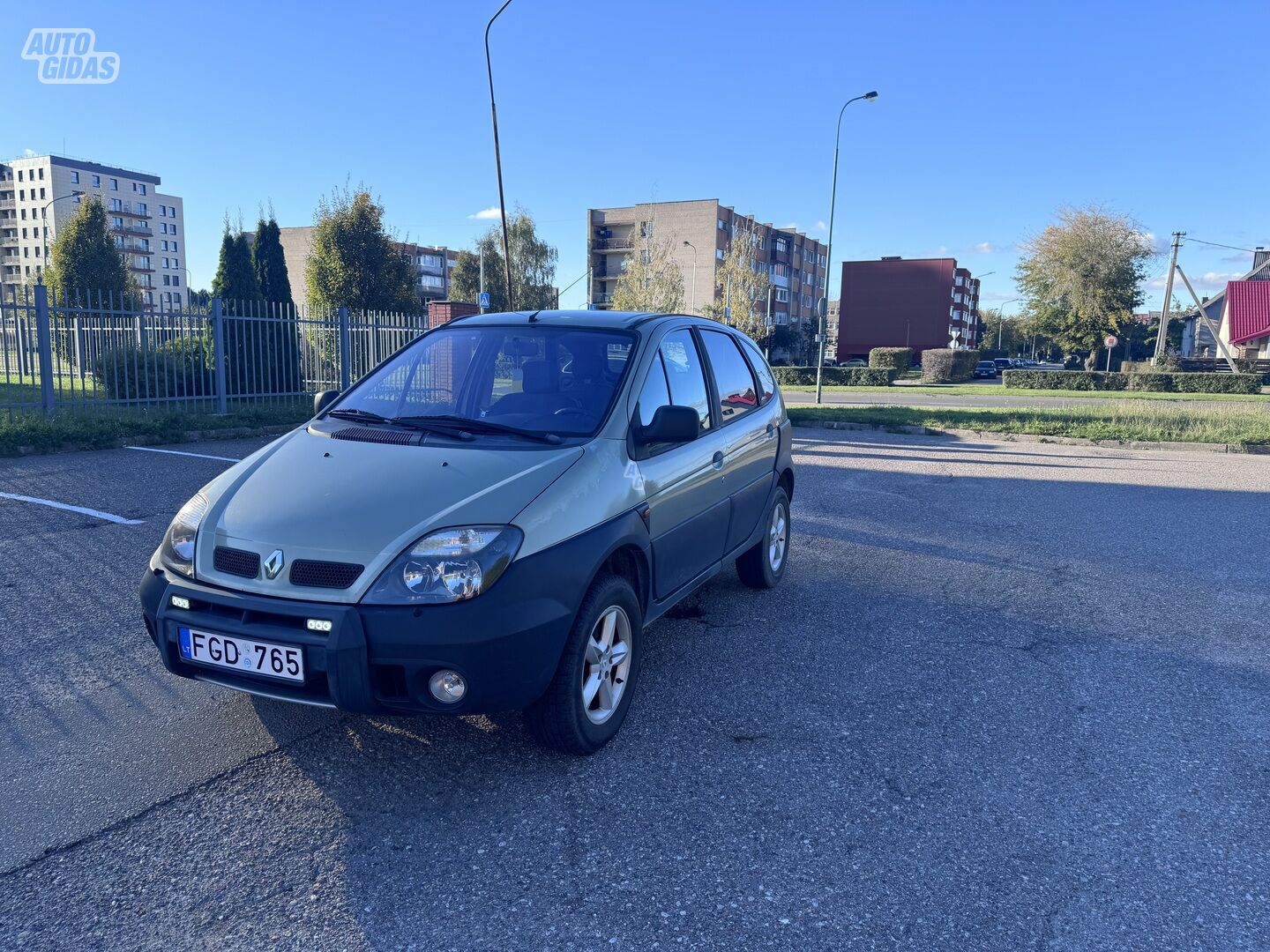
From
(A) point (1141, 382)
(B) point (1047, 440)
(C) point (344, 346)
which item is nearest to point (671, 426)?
(B) point (1047, 440)

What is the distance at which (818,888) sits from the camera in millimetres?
2553

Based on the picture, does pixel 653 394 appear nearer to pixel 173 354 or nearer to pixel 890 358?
pixel 173 354

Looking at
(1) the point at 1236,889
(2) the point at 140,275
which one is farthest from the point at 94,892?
(2) the point at 140,275

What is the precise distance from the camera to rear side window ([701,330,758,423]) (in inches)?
187

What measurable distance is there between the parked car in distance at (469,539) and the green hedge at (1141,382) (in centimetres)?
3674

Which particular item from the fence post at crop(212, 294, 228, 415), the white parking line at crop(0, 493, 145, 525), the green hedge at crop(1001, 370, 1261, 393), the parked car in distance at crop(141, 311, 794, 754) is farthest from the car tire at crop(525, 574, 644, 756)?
the green hedge at crop(1001, 370, 1261, 393)

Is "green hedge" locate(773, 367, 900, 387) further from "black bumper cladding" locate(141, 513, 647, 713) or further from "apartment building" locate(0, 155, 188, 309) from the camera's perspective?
"apartment building" locate(0, 155, 188, 309)

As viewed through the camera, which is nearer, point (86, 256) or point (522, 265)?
point (86, 256)

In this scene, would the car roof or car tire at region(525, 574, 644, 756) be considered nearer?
car tire at region(525, 574, 644, 756)

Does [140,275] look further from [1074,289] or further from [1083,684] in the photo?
[1083,684]

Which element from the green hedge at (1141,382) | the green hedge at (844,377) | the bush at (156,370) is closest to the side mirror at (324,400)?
the bush at (156,370)

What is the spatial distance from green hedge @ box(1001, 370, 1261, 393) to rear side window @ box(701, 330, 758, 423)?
116ft

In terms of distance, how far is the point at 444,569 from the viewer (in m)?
2.81

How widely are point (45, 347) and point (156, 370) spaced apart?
1.91 m
